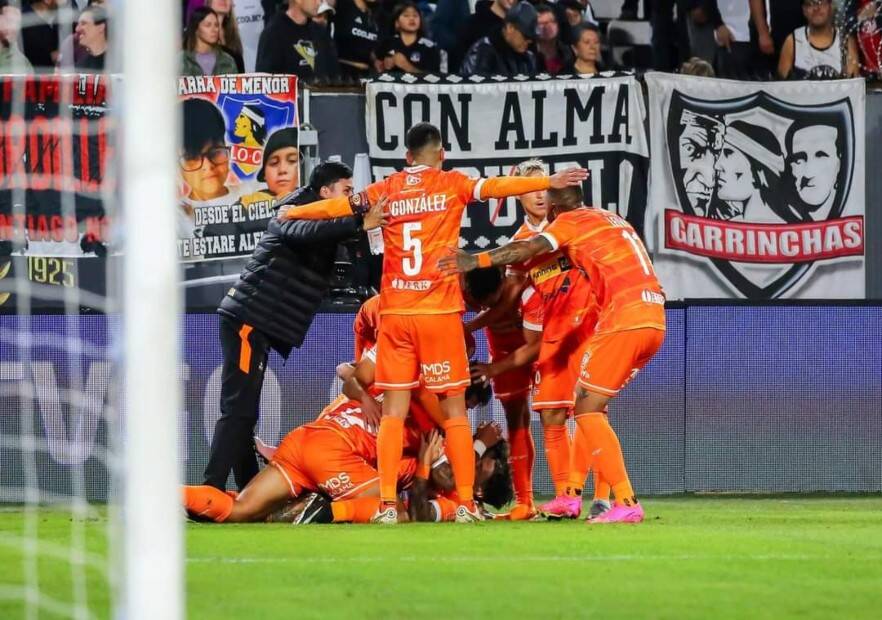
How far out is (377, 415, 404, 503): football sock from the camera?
8.21 meters

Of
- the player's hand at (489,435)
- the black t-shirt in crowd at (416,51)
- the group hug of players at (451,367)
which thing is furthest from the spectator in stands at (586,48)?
the player's hand at (489,435)

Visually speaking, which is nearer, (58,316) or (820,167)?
(58,316)

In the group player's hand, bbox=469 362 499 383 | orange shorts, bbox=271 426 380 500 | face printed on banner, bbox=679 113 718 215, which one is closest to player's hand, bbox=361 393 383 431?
orange shorts, bbox=271 426 380 500

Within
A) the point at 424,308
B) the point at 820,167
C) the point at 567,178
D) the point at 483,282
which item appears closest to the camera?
the point at 567,178

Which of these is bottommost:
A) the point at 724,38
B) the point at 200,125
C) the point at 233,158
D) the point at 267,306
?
the point at 267,306

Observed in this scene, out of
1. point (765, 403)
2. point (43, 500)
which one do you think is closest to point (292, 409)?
point (43, 500)

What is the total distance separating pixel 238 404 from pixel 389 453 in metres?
1.05

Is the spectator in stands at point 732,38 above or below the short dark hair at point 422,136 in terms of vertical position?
above

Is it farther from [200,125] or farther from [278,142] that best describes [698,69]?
[200,125]

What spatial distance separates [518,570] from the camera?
5766mm

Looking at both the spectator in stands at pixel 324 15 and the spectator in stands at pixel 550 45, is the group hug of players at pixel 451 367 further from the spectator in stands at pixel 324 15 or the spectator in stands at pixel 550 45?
the spectator in stands at pixel 550 45

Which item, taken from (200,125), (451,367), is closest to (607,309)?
(451,367)

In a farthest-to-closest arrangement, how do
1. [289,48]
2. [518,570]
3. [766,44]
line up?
[766,44] → [289,48] → [518,570]

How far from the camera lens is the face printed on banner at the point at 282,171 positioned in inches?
488
